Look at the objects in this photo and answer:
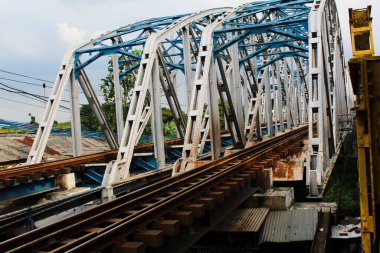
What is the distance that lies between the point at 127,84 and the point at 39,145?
23.6 metres

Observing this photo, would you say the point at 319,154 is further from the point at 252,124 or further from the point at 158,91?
the point at 252,124

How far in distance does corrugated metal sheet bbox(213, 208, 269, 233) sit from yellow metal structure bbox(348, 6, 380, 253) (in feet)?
11.6

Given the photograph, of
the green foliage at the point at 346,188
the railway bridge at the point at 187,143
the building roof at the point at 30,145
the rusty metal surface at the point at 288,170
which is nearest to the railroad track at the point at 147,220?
the railway bridge at the point at 187,143

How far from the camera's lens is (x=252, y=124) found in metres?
21.0

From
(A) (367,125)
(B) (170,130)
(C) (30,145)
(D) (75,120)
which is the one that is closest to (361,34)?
(A) (367,125)

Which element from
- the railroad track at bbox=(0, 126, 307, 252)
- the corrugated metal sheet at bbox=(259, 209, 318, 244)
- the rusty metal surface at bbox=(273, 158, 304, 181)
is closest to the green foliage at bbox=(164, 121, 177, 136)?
the rusty metal surface at bbox=(273, 158, 304, 181)

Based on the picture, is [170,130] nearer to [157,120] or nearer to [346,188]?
[157,120]

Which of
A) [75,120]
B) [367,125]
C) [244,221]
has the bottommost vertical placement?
[244,221]

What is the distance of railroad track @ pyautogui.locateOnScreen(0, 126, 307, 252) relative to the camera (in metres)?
5.20

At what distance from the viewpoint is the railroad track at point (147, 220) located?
17.1 feet

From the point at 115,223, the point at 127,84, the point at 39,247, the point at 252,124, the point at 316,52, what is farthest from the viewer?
the point at 127,84

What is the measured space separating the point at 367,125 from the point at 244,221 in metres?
4.59

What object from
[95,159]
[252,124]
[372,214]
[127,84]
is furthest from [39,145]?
[127,84]

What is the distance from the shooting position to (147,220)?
612 centimetres
